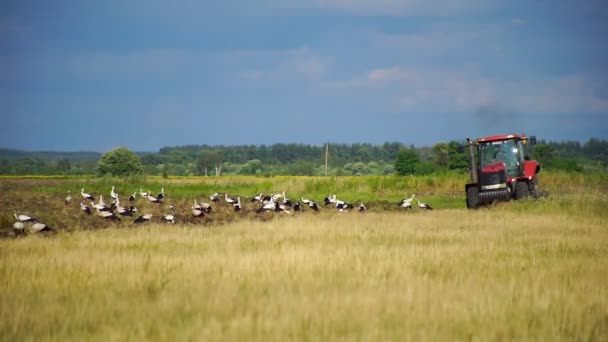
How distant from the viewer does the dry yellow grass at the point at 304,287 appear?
7.85 meters

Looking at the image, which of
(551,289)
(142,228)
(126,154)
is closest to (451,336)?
(551,289)

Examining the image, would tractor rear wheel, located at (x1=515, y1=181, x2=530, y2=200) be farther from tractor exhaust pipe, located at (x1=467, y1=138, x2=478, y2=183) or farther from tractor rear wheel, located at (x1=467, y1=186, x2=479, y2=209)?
tractor exhaust pipe, located at (x1=467, y1=138, x2=478, y2=183)

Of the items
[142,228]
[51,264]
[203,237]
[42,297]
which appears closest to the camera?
[42,297]

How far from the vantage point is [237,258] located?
1351cm

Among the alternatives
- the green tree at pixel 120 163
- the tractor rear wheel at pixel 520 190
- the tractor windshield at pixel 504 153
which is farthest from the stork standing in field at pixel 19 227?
the green tree at pixel 120 163

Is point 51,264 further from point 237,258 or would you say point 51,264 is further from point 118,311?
point 118,311

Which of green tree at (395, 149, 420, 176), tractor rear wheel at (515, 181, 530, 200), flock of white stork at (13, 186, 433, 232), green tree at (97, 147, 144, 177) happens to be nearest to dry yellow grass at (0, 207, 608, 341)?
flock of white stork at (13, 186, 433, 232)

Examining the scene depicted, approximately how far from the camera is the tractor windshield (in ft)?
97.0

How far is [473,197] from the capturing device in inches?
1182

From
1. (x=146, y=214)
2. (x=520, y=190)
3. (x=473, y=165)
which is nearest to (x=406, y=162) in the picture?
(x=520, y=190)

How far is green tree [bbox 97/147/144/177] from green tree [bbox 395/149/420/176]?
51870 millimetres

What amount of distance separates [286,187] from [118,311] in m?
43.8

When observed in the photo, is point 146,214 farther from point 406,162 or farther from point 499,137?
point 406,162

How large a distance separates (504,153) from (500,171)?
1.11m
